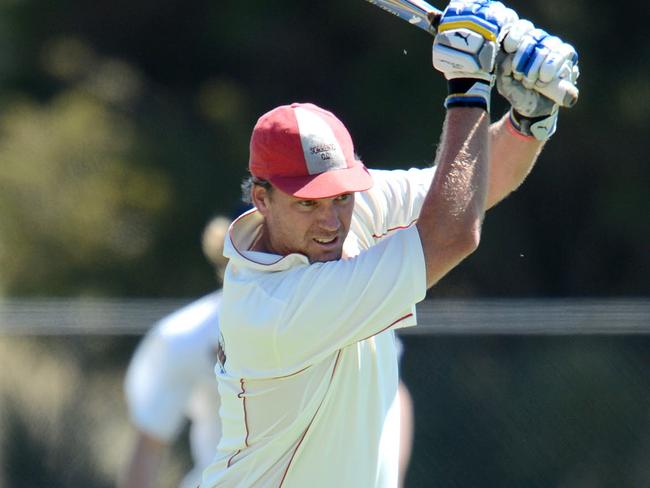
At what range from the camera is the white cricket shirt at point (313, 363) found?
2854 mm

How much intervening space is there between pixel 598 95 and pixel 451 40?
6.39 m

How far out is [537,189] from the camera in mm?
9133

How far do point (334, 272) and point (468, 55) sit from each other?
57cm

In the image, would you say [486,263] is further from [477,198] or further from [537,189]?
[477,198]

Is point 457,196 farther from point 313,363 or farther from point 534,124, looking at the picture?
point 534,124

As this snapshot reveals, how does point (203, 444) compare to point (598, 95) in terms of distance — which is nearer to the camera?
point (203, 444)

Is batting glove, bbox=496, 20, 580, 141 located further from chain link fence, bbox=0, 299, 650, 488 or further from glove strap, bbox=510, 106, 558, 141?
chain link fence, bbox=0, 299, 650, 488

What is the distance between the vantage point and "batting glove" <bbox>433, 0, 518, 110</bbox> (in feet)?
9.43

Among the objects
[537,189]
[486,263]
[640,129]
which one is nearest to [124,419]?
[486,263]

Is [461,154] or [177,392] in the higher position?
[461,154]

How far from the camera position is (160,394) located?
443 cm

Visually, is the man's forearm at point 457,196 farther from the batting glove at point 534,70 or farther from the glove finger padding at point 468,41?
the batting glove at point 534,70

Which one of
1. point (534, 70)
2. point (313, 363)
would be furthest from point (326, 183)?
point (534, 70)

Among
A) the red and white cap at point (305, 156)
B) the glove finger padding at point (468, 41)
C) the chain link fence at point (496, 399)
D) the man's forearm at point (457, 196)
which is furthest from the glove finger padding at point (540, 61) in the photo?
the chain link fence at point (496, 399)
